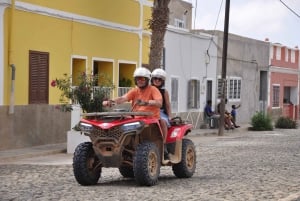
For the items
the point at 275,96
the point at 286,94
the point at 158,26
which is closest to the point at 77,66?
the point at 158,26

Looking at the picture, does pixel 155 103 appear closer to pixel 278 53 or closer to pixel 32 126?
pixel 32 126

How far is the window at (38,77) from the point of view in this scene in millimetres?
19219

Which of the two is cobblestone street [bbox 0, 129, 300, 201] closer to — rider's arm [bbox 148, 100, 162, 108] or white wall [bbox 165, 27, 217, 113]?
rider's arm [bbox 148, 100, 162, 108]

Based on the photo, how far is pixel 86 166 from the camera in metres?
10.9

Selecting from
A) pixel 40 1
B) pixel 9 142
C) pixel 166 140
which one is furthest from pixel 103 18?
pixel 166 140

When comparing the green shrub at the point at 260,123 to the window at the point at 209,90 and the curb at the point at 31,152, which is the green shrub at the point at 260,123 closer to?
the window at the point at 209,90

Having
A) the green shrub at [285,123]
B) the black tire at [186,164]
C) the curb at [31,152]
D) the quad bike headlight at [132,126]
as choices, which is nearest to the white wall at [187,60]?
the green shrub at [285,123]

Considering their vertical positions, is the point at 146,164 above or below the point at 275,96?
below

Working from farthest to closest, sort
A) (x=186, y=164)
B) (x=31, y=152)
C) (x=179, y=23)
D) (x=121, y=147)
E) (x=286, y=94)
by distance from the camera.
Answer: (x=286, y=94), (x=179, y=23), (x=31, y=152), (x=186, y=164), (x=121, y=147)

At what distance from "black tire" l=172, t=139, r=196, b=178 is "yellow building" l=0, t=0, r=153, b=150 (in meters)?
7.29

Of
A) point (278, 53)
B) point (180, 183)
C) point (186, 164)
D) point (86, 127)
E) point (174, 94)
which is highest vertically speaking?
point (278, 53)

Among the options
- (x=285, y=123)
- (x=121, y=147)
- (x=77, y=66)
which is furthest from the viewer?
(x=285, y=123)

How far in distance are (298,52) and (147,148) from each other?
39.6m

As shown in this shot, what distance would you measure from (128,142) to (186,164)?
171 cm
